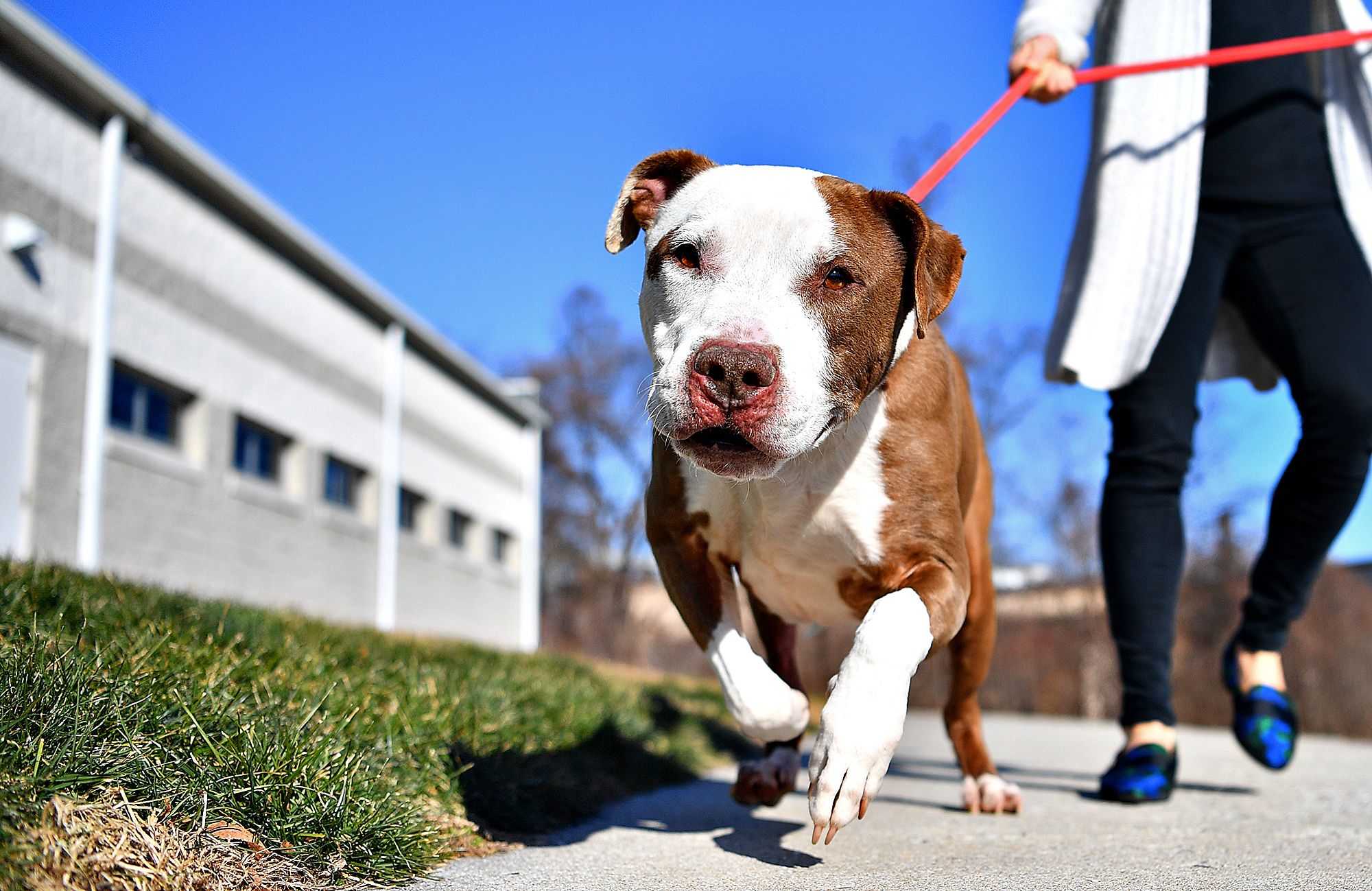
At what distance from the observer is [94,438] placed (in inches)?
432

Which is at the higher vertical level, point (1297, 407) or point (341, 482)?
point (341, 482)

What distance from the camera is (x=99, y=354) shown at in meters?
11.2

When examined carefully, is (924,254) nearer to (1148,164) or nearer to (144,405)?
(1148,164)

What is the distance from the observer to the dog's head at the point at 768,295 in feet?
7.01

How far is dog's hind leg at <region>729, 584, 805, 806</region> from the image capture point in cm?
295

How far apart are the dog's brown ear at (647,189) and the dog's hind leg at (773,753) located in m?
0.92

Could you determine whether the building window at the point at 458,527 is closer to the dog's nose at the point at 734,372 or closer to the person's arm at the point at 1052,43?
the person's arm at the point at 1052,43

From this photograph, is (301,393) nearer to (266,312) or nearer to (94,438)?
(266,312)

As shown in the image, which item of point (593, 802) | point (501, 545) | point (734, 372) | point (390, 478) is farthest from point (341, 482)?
point (734, 372)

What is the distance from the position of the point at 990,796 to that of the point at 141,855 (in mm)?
2324

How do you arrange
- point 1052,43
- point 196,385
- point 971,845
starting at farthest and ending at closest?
point 196,385 < point 1052,43 < point 971,845

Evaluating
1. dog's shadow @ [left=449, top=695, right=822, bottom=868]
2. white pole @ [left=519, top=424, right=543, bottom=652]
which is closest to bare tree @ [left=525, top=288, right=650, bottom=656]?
white pole @ [left=519, top=424, right=543, bottom=652]

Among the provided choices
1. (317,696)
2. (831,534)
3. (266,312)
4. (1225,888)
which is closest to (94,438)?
(266,312)

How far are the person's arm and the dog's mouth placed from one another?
1.91 meters
